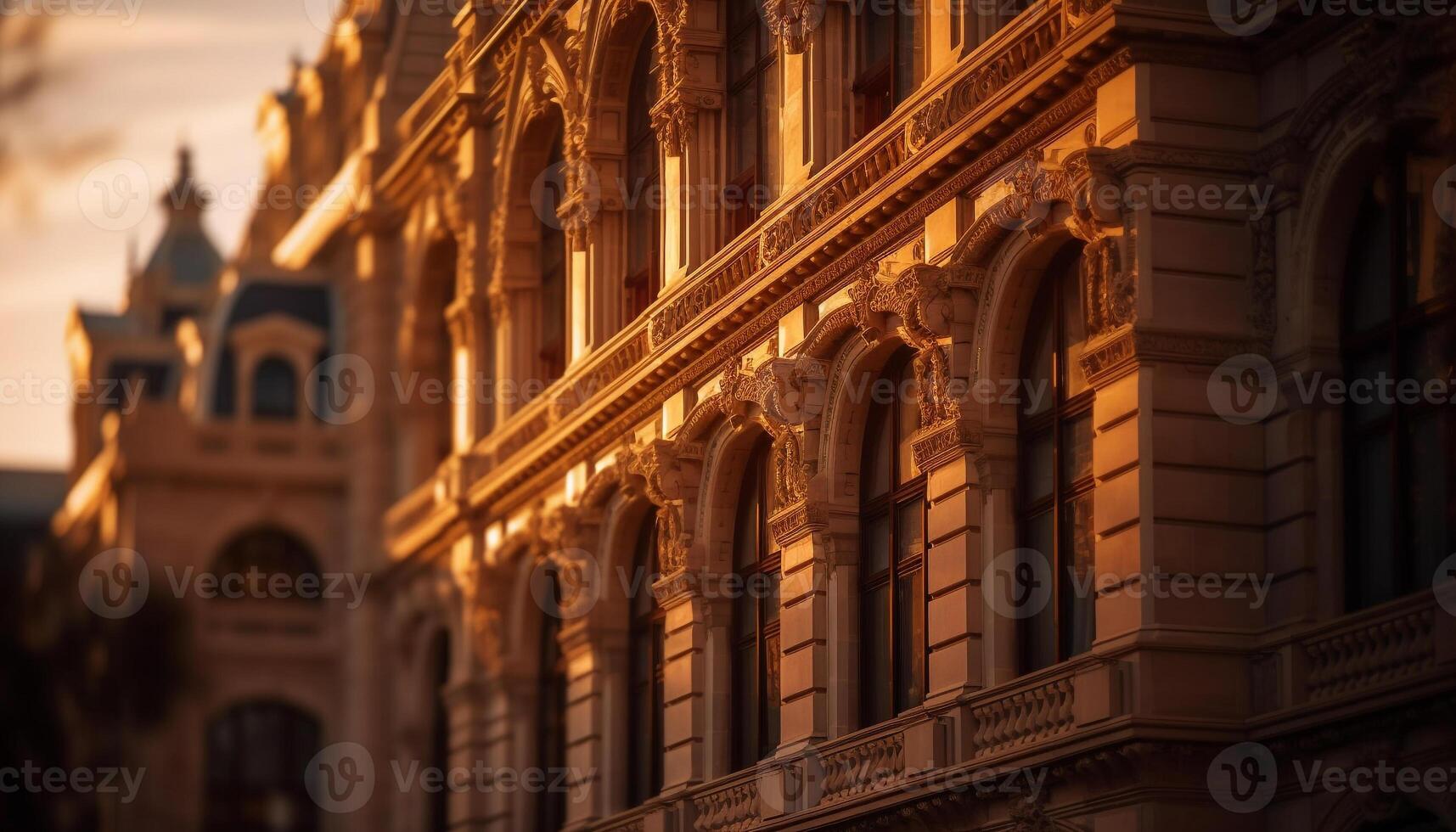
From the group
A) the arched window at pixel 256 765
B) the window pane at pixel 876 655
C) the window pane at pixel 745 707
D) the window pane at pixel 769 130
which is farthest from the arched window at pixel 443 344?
the window pane at pixel 876 655

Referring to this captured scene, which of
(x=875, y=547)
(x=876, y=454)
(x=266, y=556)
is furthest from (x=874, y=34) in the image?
(x=266, y=556)

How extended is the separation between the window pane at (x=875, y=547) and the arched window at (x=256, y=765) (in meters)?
35.2

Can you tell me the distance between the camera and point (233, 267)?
82.0 m

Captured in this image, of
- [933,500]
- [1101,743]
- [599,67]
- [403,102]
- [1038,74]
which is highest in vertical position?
[403,102]

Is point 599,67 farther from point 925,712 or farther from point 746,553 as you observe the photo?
point 925,712

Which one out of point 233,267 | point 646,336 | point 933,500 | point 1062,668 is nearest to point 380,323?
point 233,267

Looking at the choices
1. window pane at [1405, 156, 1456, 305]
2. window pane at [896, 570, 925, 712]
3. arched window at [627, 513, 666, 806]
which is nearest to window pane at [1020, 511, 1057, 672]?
window pane at [896, 570, 925, 712]

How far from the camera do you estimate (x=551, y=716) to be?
50.7 metres

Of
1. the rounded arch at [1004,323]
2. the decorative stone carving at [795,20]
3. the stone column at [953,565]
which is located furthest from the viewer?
the decorative stone carving at [795,20]

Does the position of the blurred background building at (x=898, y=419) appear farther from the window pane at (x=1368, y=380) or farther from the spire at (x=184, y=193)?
the spire at (x=184, y=193)

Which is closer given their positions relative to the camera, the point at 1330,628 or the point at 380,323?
the point at 1330,628

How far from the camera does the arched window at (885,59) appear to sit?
122ft

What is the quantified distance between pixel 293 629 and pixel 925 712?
40214 mm

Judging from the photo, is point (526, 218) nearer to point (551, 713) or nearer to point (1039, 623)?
point (551, 713)
